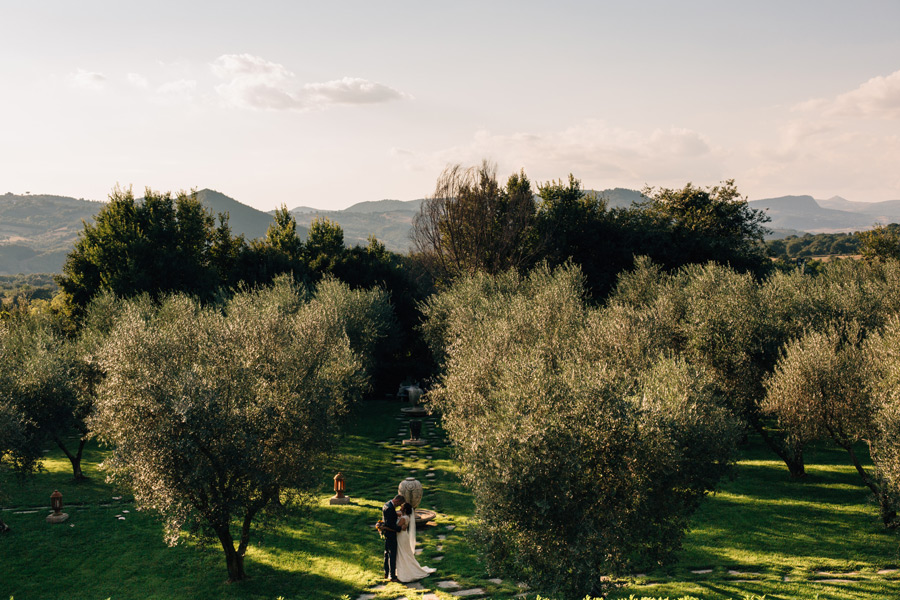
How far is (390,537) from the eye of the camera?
16797 mm

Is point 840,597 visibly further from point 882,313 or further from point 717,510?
point 882,313

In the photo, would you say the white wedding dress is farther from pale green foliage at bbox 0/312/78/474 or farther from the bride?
pale green foliage at bbox 0/312/78/474

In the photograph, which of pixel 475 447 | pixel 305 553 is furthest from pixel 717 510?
pixel 305 553

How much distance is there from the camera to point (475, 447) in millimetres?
14445

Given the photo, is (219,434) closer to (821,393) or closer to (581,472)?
(581,472)

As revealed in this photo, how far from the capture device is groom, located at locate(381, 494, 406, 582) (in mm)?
16531

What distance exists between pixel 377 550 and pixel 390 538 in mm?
3045

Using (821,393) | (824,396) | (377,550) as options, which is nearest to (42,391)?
(377,550)

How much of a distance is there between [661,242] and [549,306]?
30.4m

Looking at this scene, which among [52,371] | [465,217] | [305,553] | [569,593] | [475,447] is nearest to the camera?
[569,593]

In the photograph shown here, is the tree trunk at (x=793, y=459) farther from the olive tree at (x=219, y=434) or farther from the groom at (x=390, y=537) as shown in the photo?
the olive tree at (x=219, y=434)

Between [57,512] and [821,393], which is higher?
[821,393]

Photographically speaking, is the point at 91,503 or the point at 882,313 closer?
the point at 91,503

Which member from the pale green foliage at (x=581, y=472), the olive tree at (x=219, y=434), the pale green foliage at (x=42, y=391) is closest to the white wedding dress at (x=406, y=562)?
the olive tree at (x=219, y=434)
